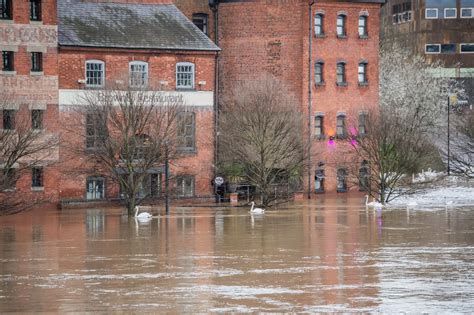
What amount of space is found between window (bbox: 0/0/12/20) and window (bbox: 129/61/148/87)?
6.89 metres

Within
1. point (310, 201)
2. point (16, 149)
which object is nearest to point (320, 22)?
point (310, 201)

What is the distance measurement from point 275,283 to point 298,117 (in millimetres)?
37127

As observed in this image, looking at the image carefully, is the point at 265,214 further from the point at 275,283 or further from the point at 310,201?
the point at 275,283

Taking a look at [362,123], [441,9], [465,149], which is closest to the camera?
[465,149]

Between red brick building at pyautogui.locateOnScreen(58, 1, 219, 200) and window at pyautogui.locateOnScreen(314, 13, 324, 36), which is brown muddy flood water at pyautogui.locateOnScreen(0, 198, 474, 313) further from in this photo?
window at pyautogui.locateOnScreen(314, 13, 324, 36)

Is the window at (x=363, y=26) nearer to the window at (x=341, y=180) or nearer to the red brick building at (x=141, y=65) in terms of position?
the window at (x=341, y=180)

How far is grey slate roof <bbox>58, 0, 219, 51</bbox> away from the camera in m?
73.1

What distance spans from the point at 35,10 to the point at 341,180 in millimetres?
23040

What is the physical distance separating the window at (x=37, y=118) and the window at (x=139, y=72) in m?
4.89

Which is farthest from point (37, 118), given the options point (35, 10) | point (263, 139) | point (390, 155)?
point (390, 155)

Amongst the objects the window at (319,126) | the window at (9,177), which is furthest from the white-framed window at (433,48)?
the window at (9,177)

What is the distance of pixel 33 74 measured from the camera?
70375mm

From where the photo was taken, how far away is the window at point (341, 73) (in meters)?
83.6

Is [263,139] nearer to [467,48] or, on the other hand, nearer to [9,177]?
[9,177]
